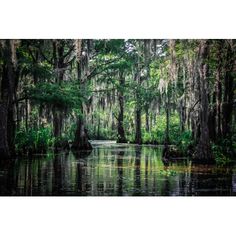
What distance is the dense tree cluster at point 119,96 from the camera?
33.7 ft

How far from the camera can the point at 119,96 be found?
35.3 feet

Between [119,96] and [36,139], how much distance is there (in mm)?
1625

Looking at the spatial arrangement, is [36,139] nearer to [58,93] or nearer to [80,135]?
[80,135]

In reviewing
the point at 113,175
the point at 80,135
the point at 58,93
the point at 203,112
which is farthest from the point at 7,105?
the point at 203,112

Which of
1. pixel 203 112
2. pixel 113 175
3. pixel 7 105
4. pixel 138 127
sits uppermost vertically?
pixel 7 105

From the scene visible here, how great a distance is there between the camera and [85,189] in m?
9.73

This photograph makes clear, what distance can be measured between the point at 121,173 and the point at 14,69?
249 centimetres

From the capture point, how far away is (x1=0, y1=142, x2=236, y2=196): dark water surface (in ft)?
31.8

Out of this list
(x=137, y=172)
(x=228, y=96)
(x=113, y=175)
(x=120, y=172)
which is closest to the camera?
(x=113, y=175)

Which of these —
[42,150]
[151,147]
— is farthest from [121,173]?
[42,150]

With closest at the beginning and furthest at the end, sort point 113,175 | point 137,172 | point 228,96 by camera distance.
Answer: point 113,175, point 137,172, point 228,96

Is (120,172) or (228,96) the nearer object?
(120,172)

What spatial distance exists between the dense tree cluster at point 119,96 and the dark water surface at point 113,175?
22cm

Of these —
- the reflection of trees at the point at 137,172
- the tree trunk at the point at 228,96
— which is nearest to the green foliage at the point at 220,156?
the tree trunk at the point at 228,96
